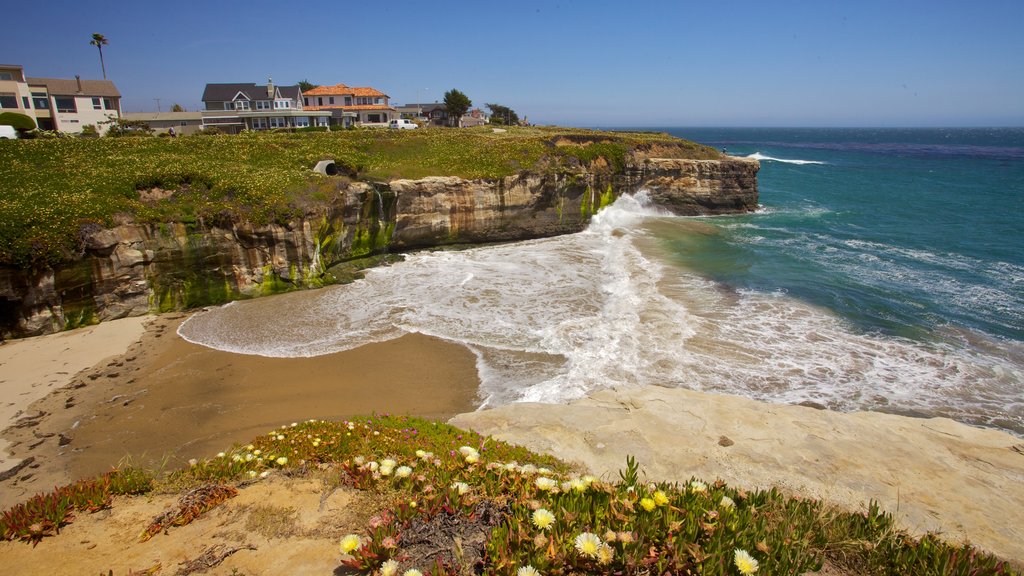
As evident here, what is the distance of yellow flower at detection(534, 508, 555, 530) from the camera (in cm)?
491

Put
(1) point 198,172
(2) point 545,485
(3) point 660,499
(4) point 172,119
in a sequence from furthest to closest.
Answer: (4) point 172,119
(1) point 198,172
(2) point 545,485
(3) point 660,499

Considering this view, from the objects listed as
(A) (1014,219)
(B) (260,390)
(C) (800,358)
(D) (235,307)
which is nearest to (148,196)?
(D) (235,307)

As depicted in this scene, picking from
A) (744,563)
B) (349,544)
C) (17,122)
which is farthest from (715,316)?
(17,122)

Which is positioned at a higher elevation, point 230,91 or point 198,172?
point 230,91

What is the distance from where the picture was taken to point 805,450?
1077cm

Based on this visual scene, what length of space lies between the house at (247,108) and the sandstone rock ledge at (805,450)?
189ft

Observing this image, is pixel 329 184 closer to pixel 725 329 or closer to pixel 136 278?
pixel 136 278

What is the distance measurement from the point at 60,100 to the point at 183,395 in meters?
60.1

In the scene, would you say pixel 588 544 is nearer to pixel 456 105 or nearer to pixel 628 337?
pixel 628 337

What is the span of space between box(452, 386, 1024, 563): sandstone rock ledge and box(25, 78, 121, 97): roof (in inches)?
2726

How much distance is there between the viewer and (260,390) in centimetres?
1556

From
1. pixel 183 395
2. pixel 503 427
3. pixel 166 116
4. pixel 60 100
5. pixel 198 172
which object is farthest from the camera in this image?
pixel 166 116

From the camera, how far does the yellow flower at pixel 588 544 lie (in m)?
4.54

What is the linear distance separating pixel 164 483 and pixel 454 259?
78.1 ft
